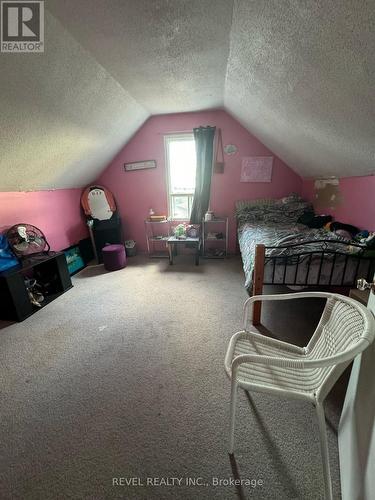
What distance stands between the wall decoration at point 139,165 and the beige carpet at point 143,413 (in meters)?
2.54

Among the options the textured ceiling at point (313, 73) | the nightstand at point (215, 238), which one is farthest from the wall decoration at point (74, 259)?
the textured ceiling at point (313, 73)

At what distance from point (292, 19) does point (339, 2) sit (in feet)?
0.88

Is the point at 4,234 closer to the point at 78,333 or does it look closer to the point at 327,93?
the point at 78,333

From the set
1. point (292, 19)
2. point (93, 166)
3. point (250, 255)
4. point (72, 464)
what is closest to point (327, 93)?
point (292, 19)

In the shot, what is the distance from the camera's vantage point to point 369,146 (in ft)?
5.42

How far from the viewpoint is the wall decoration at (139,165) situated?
12.1ft

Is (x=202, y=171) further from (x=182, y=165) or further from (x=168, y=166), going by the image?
(x=168, y=166)

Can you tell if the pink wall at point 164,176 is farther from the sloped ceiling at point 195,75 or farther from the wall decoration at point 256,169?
the sloped ceiling at point 195,75

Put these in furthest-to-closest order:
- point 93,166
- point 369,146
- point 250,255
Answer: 1. point 93,166
2. point 250,255
3. point 369,146

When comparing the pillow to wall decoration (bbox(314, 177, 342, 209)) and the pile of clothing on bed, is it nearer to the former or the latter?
the pile of clothing on bed

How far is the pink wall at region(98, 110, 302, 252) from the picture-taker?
3.44 m

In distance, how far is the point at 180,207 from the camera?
12.9 feet

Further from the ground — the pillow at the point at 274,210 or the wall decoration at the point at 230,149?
the wall decoration at the point at 230,149

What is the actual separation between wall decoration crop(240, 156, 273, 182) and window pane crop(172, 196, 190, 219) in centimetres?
107
